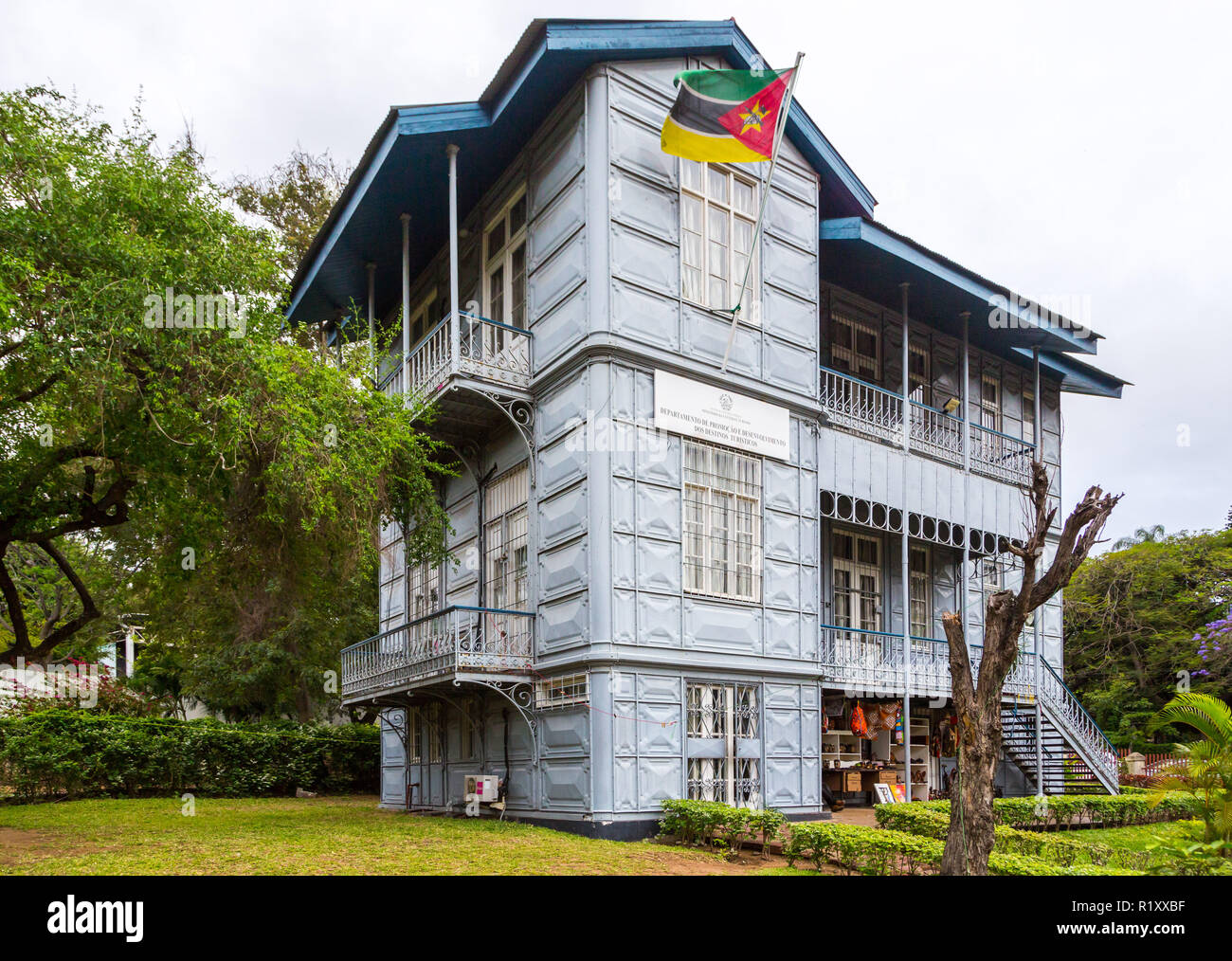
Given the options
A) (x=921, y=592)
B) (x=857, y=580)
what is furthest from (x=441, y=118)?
(x=921, y=592)

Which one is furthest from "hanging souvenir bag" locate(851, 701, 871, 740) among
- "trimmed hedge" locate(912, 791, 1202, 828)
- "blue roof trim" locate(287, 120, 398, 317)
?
"blue roof trim" locate(287, 120, 398, 317)

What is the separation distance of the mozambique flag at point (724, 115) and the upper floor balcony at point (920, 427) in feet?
16.9

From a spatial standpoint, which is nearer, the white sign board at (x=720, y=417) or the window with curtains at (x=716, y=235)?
the white sign board at (x=720, y=417)

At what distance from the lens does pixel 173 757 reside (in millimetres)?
25719

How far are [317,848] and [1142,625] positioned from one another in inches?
1234

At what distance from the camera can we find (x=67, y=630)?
1738 cm

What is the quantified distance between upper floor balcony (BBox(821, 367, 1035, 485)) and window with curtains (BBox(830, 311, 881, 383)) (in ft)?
2.32

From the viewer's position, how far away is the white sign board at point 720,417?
17.2 m

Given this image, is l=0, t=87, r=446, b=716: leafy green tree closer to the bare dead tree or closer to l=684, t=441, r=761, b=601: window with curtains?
l=684, t=441, r=761, b=601: window with curtains

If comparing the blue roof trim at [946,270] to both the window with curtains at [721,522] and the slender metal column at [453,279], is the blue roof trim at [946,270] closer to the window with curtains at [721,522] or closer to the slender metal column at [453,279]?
the window with curtains at [721,522]

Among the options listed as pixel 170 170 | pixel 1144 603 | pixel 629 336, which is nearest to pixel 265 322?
pixel 170 170

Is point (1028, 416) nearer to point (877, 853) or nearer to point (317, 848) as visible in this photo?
point (877, 853)

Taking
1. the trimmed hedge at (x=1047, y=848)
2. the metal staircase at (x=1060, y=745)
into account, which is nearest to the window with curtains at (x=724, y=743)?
the trimmed hedge at (x=1047, y=848)

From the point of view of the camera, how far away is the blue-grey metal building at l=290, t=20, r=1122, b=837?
16.5 meters
